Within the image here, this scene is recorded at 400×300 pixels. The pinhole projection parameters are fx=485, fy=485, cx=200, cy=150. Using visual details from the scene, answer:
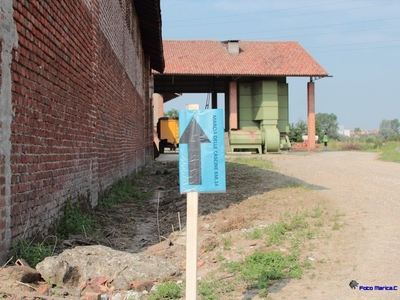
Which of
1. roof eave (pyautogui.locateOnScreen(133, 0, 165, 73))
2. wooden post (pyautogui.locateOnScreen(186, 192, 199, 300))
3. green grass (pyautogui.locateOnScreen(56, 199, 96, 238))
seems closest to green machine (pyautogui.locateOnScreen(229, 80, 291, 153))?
roof eave (pyautogui.locateOnScreen(133, 0, 165, 73))

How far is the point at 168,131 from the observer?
3366cm

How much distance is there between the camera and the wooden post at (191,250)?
3.76m

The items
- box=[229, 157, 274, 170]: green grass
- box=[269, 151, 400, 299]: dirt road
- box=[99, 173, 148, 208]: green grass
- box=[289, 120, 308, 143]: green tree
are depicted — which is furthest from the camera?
box=[289, 120, 308, 143]: green tree

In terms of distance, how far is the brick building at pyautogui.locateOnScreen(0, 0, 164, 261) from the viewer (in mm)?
4469

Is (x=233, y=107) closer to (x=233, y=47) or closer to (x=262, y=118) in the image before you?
(x=262, y=118)

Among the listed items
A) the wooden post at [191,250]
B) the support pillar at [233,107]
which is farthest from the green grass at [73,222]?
the support pillar at [233,107]

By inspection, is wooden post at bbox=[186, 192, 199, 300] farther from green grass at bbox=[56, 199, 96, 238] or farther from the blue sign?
green grass at bbox=[56, 199, 96, 238]

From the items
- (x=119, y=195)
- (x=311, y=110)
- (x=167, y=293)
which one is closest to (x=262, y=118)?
(x=311, y=110)

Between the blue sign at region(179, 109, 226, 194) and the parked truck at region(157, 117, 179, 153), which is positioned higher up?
the parked truck at region(157, 117, 179, 153)

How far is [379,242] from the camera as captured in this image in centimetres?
617

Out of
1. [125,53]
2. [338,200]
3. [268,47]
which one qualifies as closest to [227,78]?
[268,47]

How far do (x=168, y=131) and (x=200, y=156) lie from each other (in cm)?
2977

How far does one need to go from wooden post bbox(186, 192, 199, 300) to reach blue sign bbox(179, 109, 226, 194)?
115mm

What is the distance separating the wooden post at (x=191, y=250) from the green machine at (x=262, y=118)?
2625 centimetres
